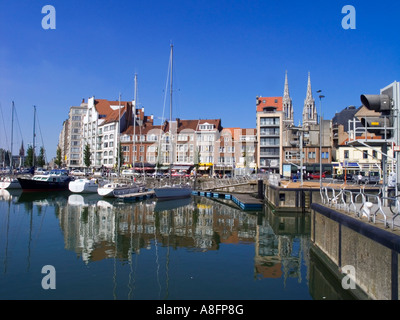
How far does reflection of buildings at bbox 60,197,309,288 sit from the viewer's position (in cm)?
1867

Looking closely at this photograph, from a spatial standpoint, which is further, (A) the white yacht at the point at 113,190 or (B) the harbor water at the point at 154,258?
(A) the white yacht at the point at 113,190

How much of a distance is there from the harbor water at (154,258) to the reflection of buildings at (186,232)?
0.07 metres

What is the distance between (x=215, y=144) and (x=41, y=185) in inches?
1882

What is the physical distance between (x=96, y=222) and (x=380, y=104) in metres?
23.6

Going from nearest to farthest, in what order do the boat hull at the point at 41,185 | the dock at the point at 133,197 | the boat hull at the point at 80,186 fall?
the dock at the point at 133,197 → the boat hull at the point at 80,186 → the boat hull at the point at 41,185

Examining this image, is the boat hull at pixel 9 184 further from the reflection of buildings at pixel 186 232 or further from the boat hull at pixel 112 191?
the reflection of buildings at pixel 186 232

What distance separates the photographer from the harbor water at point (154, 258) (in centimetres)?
1320

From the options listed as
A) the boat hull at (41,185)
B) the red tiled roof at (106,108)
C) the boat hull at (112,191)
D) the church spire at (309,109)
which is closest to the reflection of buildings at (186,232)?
the boat hull at (112,191)

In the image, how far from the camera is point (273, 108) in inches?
3479

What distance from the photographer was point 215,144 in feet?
305

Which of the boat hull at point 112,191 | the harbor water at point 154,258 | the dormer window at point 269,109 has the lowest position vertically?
the harbor water at point 154,258
